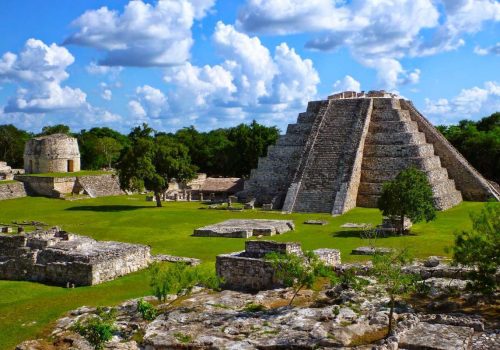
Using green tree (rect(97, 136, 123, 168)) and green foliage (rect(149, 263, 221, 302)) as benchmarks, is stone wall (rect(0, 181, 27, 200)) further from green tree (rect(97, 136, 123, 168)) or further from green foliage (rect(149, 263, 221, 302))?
green foliage (rect(149, 263, 221, 302))

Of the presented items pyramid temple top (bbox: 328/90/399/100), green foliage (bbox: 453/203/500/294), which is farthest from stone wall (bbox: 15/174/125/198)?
green foliage (bbox: 453/203/500/294)

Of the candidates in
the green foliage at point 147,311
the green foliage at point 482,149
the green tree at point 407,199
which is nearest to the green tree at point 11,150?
the green foliage at point 482,149

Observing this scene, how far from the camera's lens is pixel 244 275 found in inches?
763

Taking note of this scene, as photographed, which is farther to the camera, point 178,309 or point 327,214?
point 327,214

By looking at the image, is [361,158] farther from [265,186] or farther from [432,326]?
[432,326]

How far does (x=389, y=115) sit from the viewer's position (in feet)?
166

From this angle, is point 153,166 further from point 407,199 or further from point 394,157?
point 407,199

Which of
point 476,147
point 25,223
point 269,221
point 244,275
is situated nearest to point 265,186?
point 269,221

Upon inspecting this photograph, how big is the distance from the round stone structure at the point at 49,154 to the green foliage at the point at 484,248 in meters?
50.8

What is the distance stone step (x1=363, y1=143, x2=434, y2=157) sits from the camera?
46.5m

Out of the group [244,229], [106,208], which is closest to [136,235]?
[244,229]

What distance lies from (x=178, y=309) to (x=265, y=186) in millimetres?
33389

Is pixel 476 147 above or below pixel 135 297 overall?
above

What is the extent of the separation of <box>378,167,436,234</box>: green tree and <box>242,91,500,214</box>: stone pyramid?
31.6 feet
